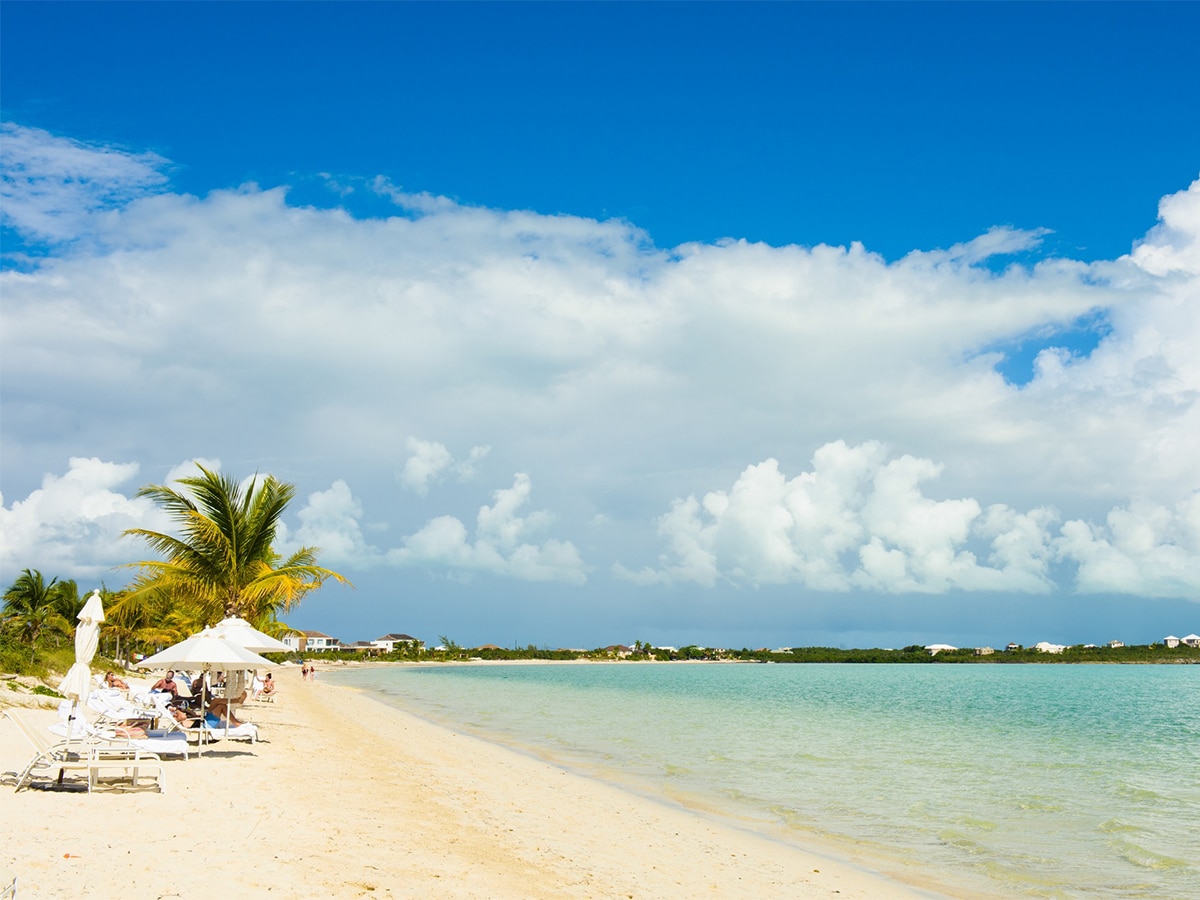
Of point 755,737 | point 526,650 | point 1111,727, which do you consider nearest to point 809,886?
point 755,737

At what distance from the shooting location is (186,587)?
2150cm

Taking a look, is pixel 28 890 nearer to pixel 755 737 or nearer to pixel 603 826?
pixel 603 826

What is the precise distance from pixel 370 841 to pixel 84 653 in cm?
626

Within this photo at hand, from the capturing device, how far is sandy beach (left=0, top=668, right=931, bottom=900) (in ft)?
22.0

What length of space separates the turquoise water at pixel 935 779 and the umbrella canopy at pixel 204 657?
6.77 m

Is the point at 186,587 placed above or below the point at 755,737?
→ above

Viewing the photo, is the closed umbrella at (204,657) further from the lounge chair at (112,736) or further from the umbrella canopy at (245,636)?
the umbrella canopy at (245,636)

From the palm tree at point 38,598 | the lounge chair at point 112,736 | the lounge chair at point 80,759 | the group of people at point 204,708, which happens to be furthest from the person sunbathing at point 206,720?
the palm tree at point 38,598

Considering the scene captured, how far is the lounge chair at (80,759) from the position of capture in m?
9.27

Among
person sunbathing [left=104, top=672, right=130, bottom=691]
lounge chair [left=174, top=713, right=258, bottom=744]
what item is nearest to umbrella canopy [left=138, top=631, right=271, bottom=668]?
lounge chair [left=174, top=713, right=258, bottom=744]

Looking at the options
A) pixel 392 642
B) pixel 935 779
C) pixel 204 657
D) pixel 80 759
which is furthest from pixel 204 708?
pixel 392 642

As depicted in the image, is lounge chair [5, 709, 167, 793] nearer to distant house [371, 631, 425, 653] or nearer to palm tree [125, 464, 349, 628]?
palm tree [125, 464, 349, 628]

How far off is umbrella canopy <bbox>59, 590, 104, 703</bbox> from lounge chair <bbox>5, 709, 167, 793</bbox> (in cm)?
153

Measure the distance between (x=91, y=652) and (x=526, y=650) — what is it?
175936mm
